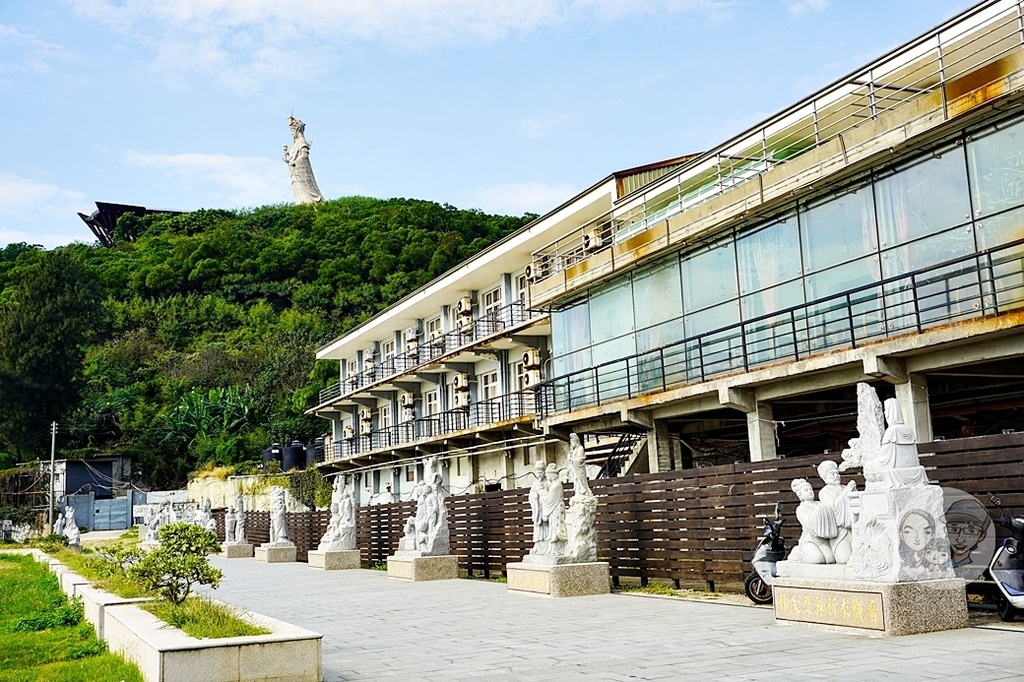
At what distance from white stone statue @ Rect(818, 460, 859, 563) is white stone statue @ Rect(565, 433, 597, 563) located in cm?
573

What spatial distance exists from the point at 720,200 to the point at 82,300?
62.2m

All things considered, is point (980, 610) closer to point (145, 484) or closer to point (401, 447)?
point (401, 447)

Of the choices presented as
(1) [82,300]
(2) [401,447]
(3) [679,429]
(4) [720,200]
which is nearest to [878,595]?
(4) [720,200]

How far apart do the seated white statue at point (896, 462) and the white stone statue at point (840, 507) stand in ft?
1.37

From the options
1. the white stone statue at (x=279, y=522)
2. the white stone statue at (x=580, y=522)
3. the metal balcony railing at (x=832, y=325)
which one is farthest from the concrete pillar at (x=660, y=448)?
the white stone statue at (x=279, y=522)

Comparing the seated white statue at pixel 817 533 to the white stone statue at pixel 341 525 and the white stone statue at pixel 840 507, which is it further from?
the white stone statue at pixel 341 525

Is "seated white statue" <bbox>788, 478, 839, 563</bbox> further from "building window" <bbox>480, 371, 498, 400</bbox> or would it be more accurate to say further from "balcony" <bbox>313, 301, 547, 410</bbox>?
"building window" <bbox>480, 371, 498, 400</bbox>

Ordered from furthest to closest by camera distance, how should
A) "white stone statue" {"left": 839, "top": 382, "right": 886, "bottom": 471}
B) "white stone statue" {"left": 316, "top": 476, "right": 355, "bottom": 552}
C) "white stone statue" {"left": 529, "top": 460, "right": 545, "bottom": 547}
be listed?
"white stone statue" {"left": 316, "top": 476, "right": 355, "bottom": 552}
"white stone statue" {"left": 529, "top": 460, "right": 545, "bottom": 547}
"white stone statue" {"left": 839, "top": 382, "right": 886, "bottom": 471}

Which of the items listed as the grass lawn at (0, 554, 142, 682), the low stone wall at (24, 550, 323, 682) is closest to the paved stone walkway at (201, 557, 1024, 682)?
the low stone wall at (24, 550, 323, 682)

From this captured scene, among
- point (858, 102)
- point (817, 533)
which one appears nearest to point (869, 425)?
point (817, 533)

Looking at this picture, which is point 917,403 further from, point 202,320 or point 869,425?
point 202,320

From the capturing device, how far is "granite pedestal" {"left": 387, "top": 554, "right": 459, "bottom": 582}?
2077cm

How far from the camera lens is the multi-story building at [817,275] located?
14398 millimetres

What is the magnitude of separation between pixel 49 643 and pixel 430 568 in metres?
10.1
